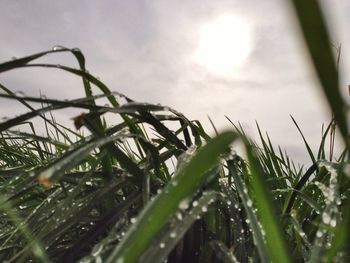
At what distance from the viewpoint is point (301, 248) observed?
715 millimetres

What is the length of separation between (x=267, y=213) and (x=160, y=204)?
95mm

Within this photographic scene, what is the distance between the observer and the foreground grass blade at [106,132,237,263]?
1.14ft

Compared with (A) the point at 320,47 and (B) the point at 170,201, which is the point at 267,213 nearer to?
(B) the point at 170,201

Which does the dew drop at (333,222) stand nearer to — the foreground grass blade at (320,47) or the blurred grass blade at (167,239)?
the blurred grass blade at (167,239)

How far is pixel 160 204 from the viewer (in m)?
0.38

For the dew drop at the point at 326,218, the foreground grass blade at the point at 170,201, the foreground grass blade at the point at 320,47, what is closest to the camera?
the foreground grass blade at the point at 320,47

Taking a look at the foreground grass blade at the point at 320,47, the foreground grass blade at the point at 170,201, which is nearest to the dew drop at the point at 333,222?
the foreground grass blade at the point at 170,201

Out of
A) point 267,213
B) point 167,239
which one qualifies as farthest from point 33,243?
point 267,213

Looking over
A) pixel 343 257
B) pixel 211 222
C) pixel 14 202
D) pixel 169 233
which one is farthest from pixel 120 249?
pixel 14 202

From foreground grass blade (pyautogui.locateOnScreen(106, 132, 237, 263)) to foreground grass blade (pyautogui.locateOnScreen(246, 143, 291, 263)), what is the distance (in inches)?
1.6

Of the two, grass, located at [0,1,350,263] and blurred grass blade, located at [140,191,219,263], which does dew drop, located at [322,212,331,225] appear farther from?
blurred grass blade, located at [140,191,219,263]

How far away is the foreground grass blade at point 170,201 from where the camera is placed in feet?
1.14

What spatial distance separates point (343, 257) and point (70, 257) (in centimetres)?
35

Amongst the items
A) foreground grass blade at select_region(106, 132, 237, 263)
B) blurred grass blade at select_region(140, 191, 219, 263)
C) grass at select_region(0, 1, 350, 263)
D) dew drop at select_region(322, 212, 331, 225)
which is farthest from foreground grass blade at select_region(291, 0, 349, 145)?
dew drop at select_region(322, 212, 331, 225)
